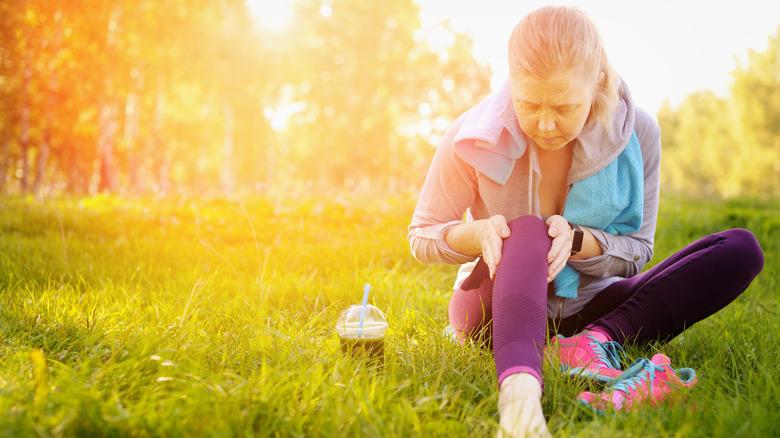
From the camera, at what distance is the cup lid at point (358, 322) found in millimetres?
1982

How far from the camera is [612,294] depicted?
2424mm

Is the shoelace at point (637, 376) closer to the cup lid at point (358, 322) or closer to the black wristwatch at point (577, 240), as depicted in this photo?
the black wristwatch at point (577, 240)

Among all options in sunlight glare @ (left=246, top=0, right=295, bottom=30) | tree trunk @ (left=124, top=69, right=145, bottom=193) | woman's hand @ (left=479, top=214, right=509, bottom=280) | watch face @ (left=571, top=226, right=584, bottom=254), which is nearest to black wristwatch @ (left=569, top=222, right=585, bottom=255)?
watch face @ (left=571, top=226, right=584, bottom=254)

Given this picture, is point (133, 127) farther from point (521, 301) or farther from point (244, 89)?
point (521, 301)

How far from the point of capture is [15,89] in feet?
52.7

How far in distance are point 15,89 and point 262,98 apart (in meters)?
9.55

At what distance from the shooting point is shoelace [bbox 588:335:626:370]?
206 cm

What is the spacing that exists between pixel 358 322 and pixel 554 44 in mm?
1223

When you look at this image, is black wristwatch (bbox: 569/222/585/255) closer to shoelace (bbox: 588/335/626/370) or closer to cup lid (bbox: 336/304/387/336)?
shoelace (bbox: 588/335/626/370)

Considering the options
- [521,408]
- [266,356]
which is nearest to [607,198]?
[521,408]

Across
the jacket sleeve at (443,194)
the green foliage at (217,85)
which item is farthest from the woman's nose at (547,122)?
the green foliage at (217,85)

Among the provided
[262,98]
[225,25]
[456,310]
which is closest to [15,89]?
[225,25]

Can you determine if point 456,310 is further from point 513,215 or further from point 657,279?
point 657,279

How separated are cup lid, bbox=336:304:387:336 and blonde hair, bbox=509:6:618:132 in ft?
3.47
